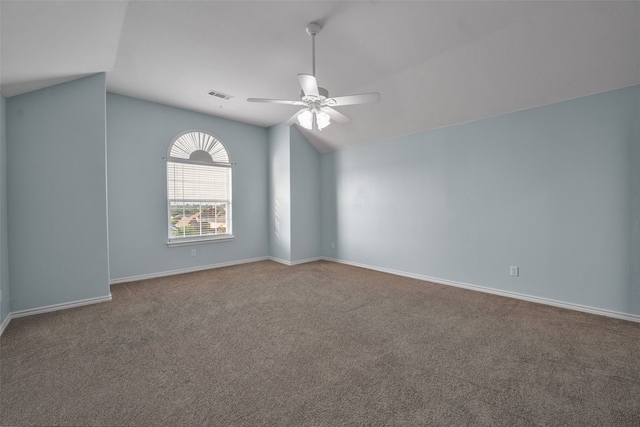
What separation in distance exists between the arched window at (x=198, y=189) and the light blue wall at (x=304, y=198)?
4.30 feet

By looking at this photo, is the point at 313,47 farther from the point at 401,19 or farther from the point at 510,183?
the point at 510,183

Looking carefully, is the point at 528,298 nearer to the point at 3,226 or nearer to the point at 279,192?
the point at 279,192

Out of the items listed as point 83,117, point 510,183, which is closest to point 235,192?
point 83,117

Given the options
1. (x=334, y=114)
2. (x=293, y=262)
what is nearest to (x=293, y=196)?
(x=293, y=262)

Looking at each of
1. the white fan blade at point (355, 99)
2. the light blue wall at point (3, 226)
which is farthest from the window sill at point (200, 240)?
the white fan blade at point (355, 99)

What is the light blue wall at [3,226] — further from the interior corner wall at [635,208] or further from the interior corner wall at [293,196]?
the interior corner wall at [635,208]

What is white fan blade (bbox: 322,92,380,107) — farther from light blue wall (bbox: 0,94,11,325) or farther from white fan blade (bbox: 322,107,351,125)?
light blue wall (bbox: 0,94,11,325)

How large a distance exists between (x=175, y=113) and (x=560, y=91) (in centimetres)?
554

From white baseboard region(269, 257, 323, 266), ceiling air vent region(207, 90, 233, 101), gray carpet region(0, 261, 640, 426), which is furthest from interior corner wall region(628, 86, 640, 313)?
ceiling air vent region(207, 90, 233, 101)

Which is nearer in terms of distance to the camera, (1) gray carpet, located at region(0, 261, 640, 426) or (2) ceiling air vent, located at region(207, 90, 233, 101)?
(1) gray carpet, located at region(0, 261, 640, 426)

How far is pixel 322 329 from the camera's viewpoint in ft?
8.96

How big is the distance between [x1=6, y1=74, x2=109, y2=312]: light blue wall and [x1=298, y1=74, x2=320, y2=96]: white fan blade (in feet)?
8.97

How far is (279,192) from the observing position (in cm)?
588

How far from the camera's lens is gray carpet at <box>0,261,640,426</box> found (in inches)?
63.6
